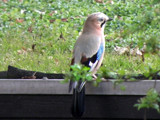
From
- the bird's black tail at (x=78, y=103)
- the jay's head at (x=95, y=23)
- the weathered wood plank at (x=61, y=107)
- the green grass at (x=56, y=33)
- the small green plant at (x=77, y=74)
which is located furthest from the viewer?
the green grass at (x=56, y=33)

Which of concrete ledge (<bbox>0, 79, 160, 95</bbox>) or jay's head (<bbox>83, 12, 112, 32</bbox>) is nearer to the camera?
concrete ledge (<bbox>0, 79, 160, 95</bbox>)

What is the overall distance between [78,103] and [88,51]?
0.86 meters

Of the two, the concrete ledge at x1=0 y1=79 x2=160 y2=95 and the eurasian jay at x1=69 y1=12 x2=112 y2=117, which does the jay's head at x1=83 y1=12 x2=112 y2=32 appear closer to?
the eurasian jay at x1=69 y1=12 x2=112 y2=117

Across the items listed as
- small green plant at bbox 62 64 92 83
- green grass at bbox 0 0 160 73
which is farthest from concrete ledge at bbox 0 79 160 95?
small green plant at bbox 62 64 92 83

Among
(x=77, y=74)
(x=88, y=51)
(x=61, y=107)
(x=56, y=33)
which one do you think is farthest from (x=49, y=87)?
(x=56, y=33)

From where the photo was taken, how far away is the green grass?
23.2ft

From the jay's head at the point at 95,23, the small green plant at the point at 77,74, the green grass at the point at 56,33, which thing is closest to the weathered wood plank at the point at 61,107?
the green grass at the point at 56,33

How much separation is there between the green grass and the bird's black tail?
1.90 ft

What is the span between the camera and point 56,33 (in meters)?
8.77

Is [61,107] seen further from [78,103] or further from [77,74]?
[77,74]

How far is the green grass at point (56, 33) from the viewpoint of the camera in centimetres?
707

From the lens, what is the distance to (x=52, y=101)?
15.5 feet

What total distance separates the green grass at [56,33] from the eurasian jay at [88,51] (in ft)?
0.80

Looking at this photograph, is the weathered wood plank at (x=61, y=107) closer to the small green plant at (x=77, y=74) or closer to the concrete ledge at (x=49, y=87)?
the concrete ledge at (x=49, y=87)
